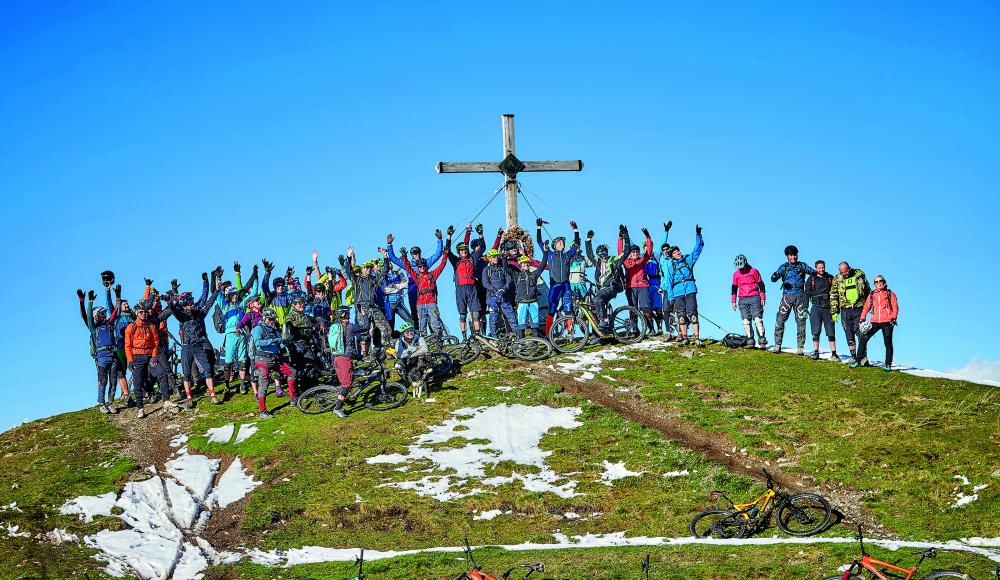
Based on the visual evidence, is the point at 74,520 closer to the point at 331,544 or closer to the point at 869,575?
the point at 331,544

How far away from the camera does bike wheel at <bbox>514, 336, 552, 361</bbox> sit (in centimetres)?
2916

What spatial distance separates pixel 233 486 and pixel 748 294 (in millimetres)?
15682

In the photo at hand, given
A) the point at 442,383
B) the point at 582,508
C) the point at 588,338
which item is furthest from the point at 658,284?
the point at 582,508

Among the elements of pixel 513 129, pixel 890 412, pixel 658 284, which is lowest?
pixel 890 412

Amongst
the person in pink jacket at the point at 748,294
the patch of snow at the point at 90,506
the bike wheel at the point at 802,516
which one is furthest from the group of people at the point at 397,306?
the bike wheel at the point at 802,516

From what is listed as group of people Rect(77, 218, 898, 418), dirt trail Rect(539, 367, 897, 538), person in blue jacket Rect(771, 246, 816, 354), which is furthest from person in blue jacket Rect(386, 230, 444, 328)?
person in blue jacket Rect(771, 246, 816, 354)

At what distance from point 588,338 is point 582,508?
9683 millimetres

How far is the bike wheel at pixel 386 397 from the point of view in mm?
26641

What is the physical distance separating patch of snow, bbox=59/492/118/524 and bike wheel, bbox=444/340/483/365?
11125mm

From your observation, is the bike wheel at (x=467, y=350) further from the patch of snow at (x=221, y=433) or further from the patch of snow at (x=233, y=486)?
the patch of snow at (x=233, y=486)

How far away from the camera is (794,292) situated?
27.5 m

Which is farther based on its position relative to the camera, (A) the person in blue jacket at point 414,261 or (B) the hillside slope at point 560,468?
(A) the person in blue jacket at point 414,261

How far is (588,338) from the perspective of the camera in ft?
95.2

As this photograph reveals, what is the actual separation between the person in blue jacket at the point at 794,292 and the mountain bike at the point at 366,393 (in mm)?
11395
